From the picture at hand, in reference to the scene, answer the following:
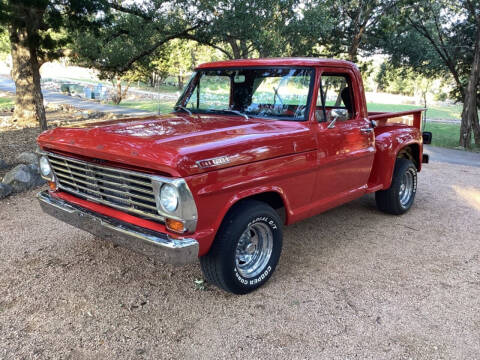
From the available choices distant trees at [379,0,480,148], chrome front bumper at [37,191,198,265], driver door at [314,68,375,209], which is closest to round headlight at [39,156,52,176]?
chrome front bumper at [37,191,198,265]

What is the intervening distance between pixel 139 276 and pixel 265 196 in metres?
1.35

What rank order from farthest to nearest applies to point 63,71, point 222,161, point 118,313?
point 63,71 < point 118,313 < point 222,161

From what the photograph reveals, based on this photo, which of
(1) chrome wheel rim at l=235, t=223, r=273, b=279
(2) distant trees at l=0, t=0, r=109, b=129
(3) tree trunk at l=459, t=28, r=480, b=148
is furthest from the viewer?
(3) tree trunk at l=459, t=28, r=480, b=148

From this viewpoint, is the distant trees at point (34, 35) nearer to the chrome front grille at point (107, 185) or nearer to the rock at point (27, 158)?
the rock at point (27, 158)

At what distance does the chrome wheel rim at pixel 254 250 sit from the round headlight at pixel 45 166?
192 centimetres

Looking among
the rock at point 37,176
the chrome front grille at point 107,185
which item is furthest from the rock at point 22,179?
the chrome front grille at point 107,185

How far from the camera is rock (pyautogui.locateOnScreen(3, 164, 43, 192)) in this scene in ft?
19.7

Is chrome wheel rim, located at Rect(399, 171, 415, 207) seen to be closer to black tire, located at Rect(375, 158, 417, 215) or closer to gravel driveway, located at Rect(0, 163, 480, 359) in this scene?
black tire, located at Rect(375, 158, 417, 215)

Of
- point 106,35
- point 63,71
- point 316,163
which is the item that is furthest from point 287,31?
point 63,71

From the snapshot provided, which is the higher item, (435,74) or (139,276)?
(435,74)

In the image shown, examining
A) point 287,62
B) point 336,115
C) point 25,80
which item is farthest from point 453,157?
point 25,80

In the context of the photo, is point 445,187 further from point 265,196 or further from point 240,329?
point 240,329

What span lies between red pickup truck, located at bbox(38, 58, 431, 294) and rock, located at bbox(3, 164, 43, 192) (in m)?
2.72

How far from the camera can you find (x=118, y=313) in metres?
3.03
